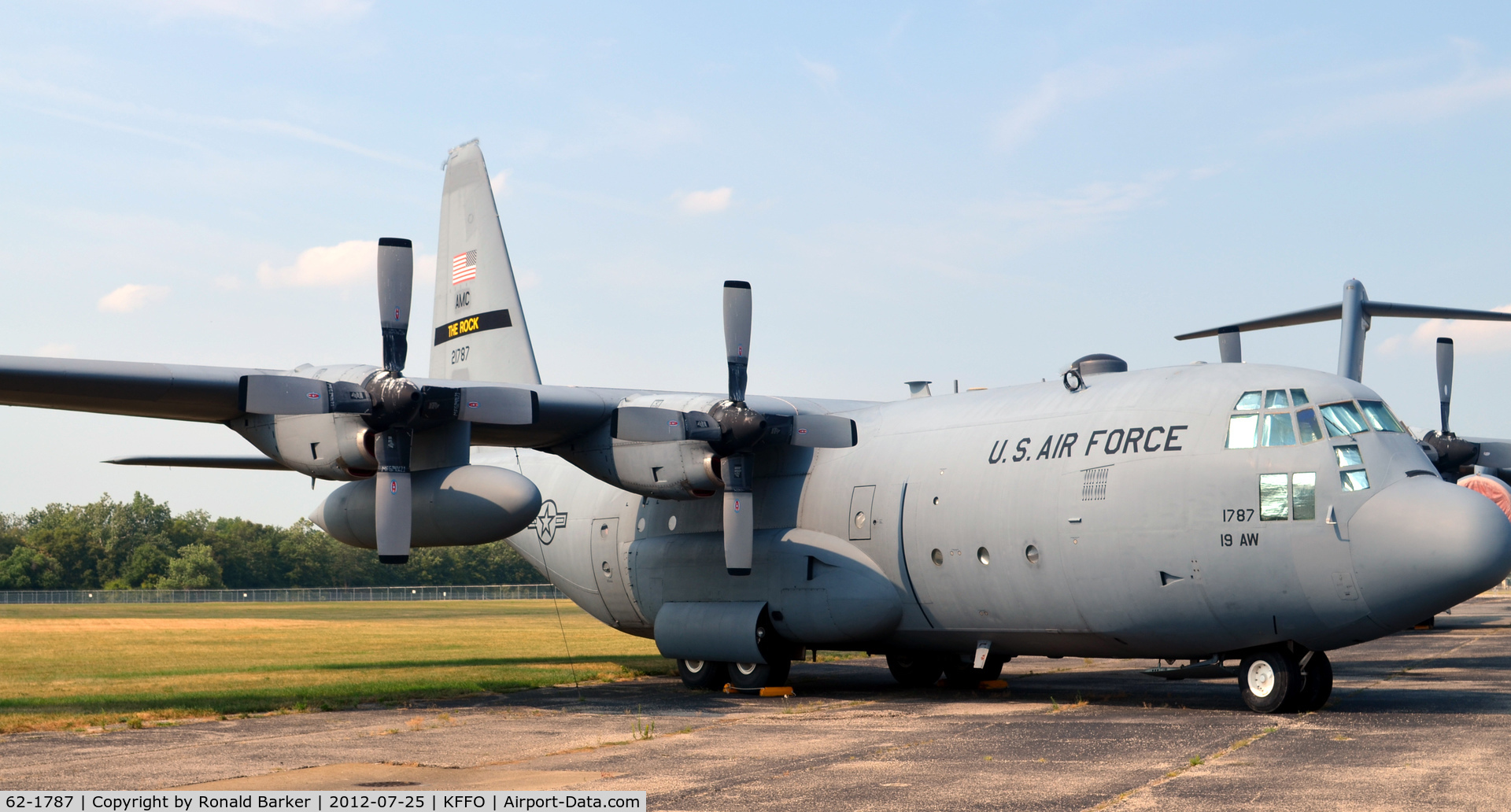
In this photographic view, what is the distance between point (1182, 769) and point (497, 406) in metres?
9.31

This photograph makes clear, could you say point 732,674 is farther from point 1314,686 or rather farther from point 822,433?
point 1314,686

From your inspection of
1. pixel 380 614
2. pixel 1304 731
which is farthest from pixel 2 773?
pixel 380 614

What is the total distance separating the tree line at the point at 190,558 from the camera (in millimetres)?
92938

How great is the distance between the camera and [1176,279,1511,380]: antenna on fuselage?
1196 inches

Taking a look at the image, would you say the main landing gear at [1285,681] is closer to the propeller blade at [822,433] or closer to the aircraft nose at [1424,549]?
the aircraft nose at [1424,549]

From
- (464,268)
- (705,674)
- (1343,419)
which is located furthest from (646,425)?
(464,268)

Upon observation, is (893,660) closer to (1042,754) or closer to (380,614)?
(1042,754)

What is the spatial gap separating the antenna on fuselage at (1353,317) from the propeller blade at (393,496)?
19.7 meters

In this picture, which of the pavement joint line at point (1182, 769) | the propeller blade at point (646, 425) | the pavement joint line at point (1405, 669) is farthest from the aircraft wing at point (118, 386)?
the pavement joint line at point (1405, 669)

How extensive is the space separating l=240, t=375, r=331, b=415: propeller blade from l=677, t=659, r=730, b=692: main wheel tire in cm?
698

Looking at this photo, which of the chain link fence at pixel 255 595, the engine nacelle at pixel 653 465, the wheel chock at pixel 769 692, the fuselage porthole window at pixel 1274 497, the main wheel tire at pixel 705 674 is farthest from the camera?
the chain link fence at pixel 255 595

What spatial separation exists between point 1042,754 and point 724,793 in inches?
131
